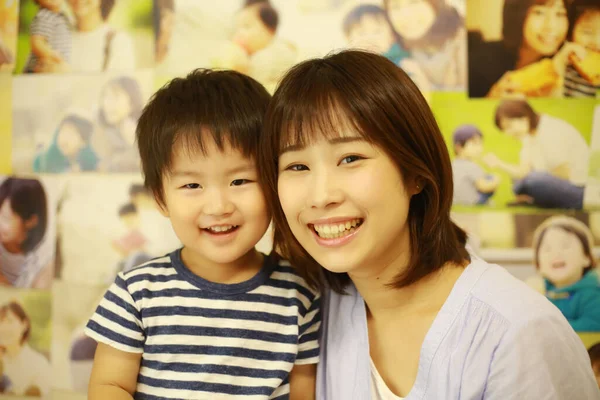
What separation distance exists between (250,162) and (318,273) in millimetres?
347

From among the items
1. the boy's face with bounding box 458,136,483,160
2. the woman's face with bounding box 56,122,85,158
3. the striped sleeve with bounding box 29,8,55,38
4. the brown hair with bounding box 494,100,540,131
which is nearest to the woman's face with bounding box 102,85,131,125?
the woman's face with bounding box 56,122,85,158

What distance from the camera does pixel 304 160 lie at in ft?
3.16

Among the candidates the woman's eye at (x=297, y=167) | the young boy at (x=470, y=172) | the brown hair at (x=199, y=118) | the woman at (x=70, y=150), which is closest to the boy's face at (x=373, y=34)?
the young boy at (x=470, y=172)

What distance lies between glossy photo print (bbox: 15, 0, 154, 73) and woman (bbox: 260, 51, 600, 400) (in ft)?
2.33

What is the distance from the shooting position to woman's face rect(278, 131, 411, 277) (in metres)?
0.92

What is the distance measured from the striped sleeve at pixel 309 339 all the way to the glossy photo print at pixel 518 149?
0.55 m

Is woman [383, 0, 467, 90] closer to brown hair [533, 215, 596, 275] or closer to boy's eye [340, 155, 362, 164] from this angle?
brown hair [533, 215, 596, 275]

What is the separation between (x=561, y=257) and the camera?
4.56 ft

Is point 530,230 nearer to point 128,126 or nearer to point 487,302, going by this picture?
point 487,302

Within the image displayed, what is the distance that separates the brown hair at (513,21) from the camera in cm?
137

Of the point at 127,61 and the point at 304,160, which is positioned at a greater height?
the point at 127,61

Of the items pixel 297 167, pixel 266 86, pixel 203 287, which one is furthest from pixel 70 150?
pixel 297 167

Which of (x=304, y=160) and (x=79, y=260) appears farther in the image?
(x=79, y=260)

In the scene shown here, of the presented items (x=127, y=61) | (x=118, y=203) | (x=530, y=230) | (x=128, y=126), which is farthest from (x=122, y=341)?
(x=530, y=230)
